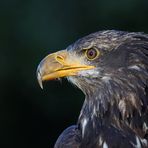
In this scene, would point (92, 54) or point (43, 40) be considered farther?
point (43, 40)

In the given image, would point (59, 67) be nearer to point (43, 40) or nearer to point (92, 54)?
point (92, 54)

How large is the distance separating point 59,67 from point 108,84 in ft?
1.30

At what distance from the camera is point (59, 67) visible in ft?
29.2

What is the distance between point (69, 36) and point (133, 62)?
14.1 ft

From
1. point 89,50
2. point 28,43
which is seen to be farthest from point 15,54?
point 89,50

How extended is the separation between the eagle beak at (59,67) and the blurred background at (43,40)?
12.5 feet

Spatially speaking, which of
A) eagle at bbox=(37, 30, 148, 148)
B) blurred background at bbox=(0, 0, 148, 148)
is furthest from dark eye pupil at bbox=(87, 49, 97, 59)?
blurred background at bbox=(0, 0, 148, 148)

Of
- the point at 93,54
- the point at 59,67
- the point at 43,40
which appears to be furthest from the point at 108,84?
the point at 43,40

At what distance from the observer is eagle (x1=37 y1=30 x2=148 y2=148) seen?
28.4 feet

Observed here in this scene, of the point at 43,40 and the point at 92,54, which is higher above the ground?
the point at 92,54

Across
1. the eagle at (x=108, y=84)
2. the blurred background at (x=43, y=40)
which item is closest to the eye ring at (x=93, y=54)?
the eagle at (x=108, y=84)

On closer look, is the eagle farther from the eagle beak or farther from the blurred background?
the blurred background

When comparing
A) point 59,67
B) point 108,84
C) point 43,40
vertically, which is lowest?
point 43,40

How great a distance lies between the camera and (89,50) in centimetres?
891
